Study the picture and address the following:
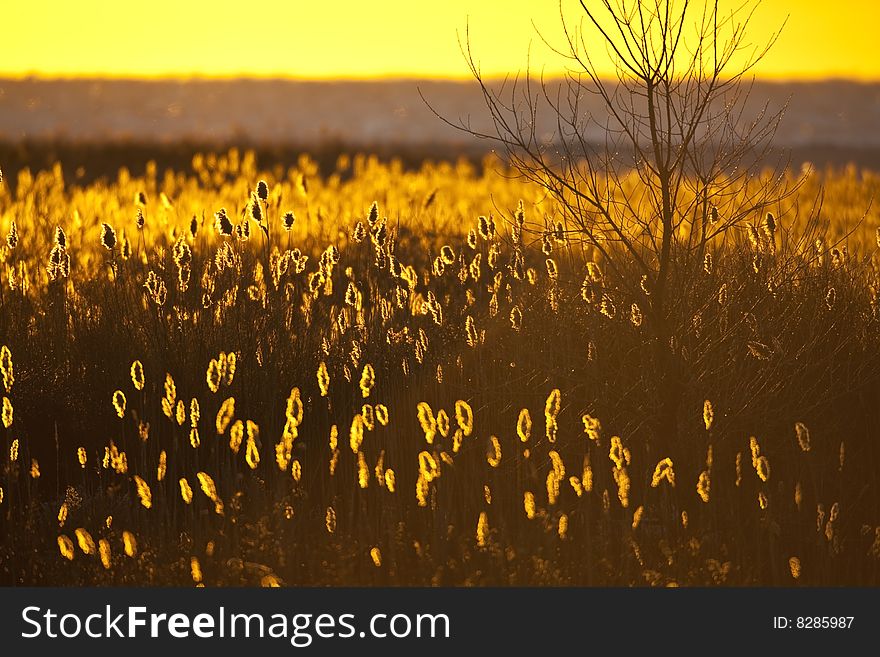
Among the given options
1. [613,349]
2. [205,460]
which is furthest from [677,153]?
[205,460]

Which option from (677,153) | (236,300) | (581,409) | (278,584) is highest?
(677,153)

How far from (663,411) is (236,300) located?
77.0 inches

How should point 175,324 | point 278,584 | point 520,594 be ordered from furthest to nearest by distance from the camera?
point 175,324, point 278,584, point 520,594

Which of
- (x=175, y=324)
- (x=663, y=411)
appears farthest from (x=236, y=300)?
(x=663, y=411)

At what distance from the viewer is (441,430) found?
349 cm

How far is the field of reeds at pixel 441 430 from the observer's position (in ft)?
12.0

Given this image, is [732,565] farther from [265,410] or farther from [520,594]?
[265,410]

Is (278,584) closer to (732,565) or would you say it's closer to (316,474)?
(316,474)

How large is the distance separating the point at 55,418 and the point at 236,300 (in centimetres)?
92

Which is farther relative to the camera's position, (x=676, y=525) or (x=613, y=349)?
(x=613, y=349)

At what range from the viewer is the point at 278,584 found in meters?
3.49

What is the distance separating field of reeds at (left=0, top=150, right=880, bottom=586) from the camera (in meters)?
3.66

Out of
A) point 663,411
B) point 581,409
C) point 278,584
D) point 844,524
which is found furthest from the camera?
point 581,409

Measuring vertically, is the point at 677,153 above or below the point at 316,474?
above
